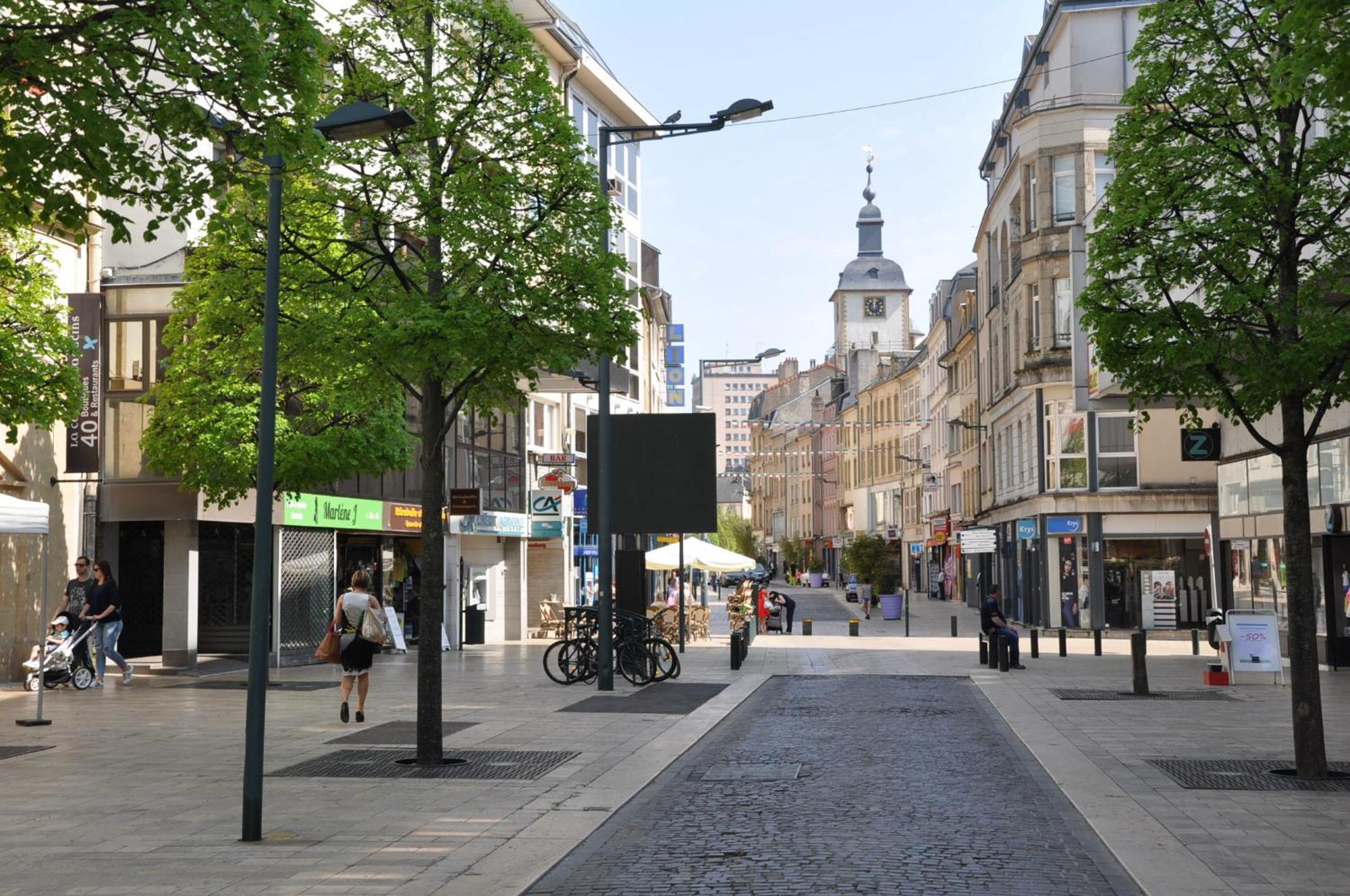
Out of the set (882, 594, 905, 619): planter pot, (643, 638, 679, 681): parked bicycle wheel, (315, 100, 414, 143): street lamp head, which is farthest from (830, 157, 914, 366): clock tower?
(315, 100, 414, 143): street lamp head

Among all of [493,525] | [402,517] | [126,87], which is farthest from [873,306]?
[126,87]

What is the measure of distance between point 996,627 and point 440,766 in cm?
1746

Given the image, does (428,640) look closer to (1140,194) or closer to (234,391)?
(1140,194)

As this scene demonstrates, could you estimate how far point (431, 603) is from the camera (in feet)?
46.2

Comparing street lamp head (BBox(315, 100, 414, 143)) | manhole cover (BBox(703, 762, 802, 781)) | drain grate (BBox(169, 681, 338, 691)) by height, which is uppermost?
street lamp head (BBox(315, 100, 414, 143))

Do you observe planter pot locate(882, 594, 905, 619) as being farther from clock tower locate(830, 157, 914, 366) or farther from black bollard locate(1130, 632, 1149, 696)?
clock tower locate(830, 157, 914, 366)

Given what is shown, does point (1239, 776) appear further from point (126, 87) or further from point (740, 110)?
point (740, 110)

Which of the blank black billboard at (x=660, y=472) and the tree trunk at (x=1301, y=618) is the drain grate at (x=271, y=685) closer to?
the blank black billboard at (x=660, y=472)

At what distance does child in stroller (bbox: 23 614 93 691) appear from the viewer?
74.7 feet

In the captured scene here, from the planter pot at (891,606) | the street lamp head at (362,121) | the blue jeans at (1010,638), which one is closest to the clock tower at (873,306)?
the planter pot at (891,606)

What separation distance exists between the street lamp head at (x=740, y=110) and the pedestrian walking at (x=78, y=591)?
1124cm

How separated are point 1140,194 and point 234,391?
14606 millimetres

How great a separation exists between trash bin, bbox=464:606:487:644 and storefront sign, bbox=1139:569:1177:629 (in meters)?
19.7

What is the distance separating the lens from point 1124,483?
46.7 meters
